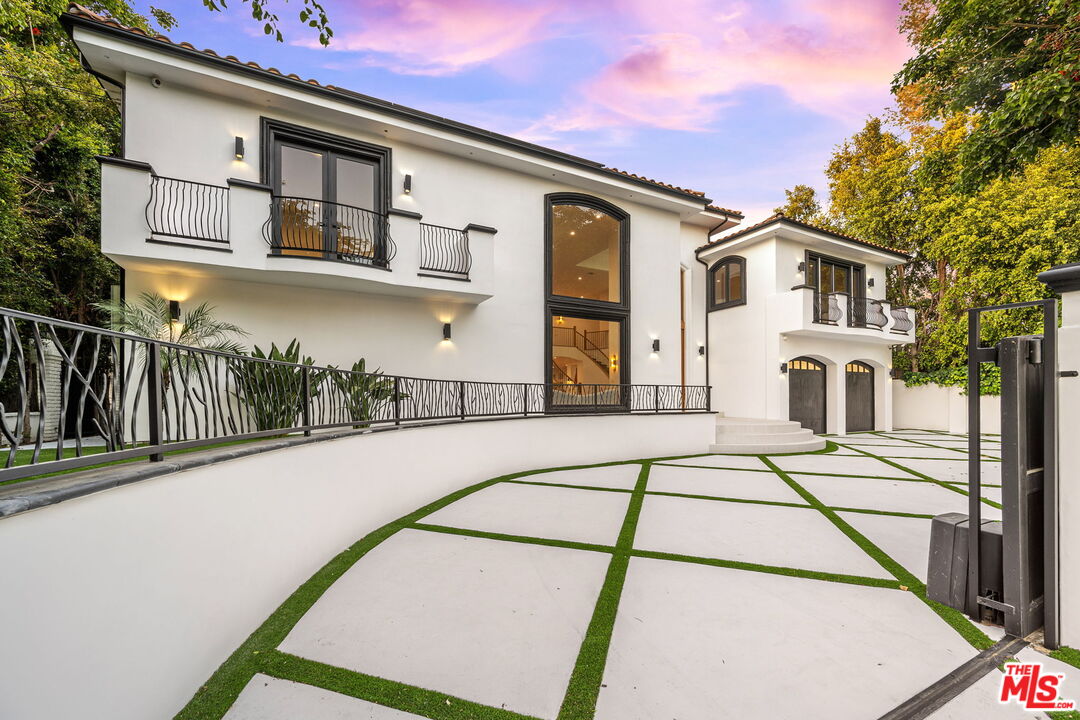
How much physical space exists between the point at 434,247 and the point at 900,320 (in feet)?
48.0

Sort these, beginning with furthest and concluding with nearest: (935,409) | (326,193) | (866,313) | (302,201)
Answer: (935,409)
(866,313)
(326,193)
(302,201)

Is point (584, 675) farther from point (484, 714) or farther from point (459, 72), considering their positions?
point (459, 72)

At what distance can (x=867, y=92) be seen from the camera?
14.3 metres

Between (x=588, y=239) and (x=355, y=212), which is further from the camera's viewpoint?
(x=588, y=239)

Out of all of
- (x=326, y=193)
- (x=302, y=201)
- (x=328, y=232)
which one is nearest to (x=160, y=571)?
(x=328, y=232)

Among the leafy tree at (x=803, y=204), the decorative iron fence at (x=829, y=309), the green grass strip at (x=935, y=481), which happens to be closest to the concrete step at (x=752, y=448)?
the green grass strip at (x=935, y=481)

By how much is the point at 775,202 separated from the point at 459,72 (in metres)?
16.4

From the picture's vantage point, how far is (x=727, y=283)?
12883 mm

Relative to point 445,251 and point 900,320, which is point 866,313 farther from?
point 445,251

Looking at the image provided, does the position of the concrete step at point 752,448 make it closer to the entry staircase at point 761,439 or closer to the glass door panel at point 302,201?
the entry staircase at point 761,439

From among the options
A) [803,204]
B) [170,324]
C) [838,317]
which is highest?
[803,204]

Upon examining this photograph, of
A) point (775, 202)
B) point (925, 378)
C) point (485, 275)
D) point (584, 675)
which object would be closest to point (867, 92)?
point (775, 202)

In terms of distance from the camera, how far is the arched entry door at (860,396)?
528 inches

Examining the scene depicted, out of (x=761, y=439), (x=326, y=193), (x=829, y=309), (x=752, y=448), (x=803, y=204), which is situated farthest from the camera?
(x=803, y=204)
